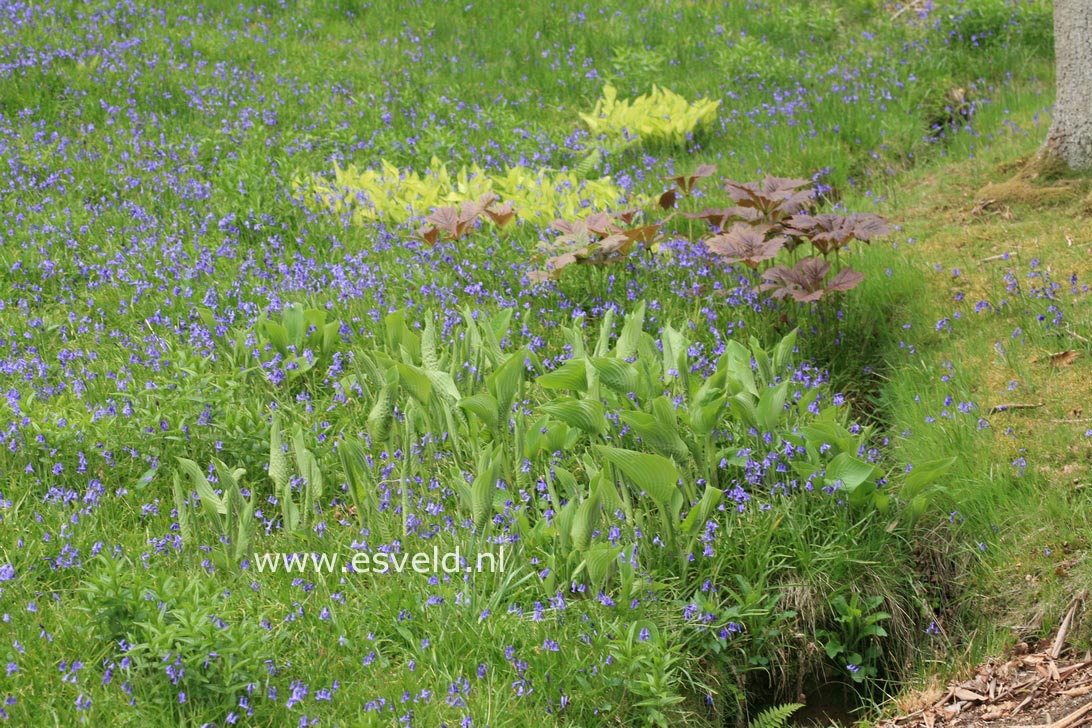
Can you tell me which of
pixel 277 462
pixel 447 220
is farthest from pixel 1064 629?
pixel 447 220

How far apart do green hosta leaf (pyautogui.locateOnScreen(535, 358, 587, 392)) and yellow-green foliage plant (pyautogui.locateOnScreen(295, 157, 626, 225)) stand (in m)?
2.03

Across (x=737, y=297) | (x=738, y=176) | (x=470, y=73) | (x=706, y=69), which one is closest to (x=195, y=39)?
(x=470, y=73)

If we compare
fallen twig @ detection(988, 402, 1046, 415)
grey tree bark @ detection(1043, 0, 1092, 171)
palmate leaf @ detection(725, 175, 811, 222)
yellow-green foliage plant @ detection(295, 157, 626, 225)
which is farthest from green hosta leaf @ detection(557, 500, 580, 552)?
grey tree bark @ detection(1043, 0, 1092, 171)

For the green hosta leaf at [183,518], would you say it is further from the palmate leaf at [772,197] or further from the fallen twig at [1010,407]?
the fallen twig at [1010,407]

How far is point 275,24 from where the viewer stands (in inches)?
370

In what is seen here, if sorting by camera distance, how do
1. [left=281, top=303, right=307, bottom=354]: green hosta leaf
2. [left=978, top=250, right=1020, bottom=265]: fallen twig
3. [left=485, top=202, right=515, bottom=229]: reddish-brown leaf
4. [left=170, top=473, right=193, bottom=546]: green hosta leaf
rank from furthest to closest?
[left=485, top=202, right=515, bottom=229]: reddish-brown leaf, [left=978, top=250, right=1020, bottom=265]: fallen twig, [left=281, top=303, right=307, bottom=354]: green hosta leaf, [left=170, top=473, right=193, bottom=546]: green hosta leaf

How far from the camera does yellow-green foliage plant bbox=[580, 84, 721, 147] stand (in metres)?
7.52

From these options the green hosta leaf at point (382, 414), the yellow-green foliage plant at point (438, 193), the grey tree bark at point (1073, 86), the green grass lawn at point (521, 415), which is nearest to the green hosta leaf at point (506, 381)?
the green grass lawn at point (521, 415)

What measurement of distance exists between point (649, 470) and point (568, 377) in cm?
73

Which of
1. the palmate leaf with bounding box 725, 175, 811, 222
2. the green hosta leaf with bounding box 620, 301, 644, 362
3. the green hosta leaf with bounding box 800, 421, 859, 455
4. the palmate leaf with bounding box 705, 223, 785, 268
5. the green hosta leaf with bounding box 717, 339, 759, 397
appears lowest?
the green hosta leaf with bounding box 800, 421, 859, 455

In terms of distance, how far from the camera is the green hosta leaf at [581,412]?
400cm

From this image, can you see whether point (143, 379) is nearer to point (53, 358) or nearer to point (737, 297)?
point (53, 358)

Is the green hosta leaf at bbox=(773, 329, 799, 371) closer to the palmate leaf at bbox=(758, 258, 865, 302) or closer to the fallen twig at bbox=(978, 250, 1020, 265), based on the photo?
the palmate leaf at bbox=(758, 258, 865, 302)

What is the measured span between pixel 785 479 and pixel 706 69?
5586 mm
